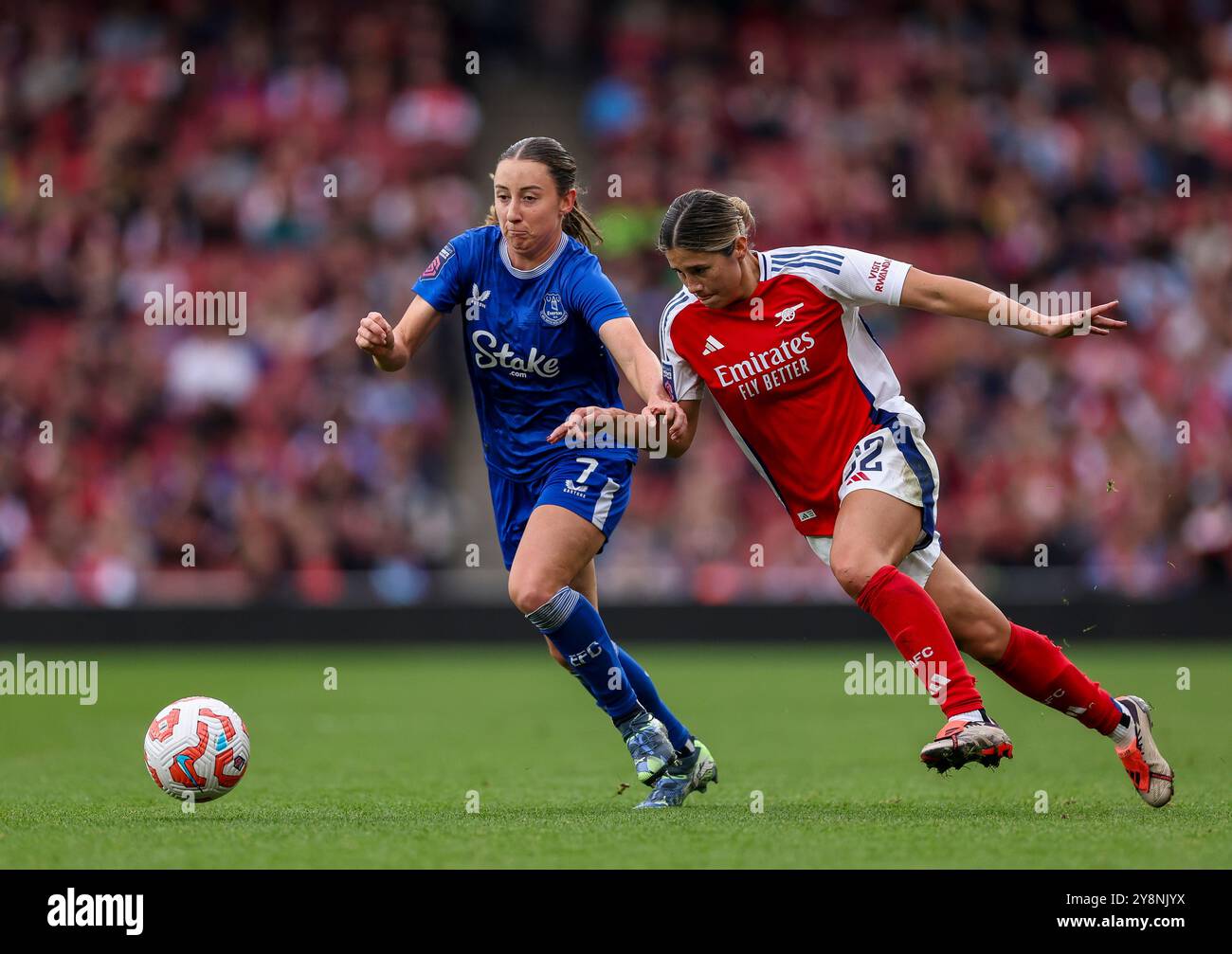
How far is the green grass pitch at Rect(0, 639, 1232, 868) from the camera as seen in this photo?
522 cm

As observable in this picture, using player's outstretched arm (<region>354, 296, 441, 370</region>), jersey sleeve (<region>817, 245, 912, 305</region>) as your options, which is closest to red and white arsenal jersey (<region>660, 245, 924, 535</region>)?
jersey sleeve (<region>817, 245, 912, 305</region>)

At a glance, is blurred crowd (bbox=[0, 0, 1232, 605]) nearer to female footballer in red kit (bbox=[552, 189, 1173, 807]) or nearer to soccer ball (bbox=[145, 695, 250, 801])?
female footballer in red kit (bbox=[552, 189, 1173, 807])

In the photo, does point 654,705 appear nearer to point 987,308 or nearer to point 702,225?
point 702,225

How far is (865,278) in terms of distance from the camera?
621cm

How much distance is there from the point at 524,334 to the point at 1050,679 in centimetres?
242

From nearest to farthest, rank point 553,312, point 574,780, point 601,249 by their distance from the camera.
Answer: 1. point 553,312
2. point 574,780
3. point 601,249

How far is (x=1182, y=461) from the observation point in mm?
16266

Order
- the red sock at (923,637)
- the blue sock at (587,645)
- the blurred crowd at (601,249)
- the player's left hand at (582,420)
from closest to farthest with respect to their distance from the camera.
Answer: the red sock at (923,637) < the player's left hand at (582,420) < the blue sock at (587,645) < the blurred crowd at (601,249)

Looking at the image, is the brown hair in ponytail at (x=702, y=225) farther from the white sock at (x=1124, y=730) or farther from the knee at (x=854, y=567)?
the white sock at (x=1124, y=730)

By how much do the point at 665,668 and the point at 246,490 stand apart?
4.80 m

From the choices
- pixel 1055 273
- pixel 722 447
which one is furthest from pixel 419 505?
pixel 1055 273

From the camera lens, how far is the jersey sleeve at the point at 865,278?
617 cm

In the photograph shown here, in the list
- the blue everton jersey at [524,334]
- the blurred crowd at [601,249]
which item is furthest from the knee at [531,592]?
the blurred crowd at [601,249]

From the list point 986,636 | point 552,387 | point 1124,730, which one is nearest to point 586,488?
point 552,387
